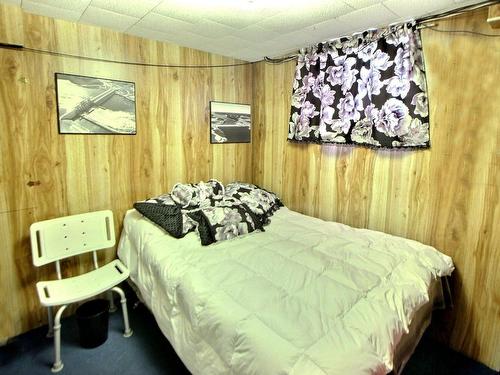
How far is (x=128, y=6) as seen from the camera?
71.4 inches

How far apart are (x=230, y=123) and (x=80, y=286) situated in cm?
196

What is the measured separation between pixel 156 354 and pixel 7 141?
169 cm

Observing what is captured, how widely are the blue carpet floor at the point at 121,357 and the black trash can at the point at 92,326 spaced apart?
43 mm

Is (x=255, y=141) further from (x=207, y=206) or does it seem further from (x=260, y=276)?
(x=260, y=276)

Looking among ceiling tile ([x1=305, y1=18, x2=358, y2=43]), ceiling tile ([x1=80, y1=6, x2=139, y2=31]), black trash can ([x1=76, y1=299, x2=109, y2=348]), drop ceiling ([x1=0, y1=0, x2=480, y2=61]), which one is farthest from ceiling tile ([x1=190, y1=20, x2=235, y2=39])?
black trash can ([x1=76, y1=299, x2=109, y2=348])

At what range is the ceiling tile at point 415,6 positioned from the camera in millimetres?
1688

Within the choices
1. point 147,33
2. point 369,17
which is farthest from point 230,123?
point 369,17

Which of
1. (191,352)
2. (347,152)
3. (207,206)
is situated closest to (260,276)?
(191,352)

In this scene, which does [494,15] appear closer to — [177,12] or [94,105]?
[177,12]

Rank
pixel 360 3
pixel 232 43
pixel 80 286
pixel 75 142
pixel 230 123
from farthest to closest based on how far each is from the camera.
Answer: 1. pixel 230 123
2. pixel 232 43
3. pixel 75 142
4. pixel 80 286
5. pixel 360 3

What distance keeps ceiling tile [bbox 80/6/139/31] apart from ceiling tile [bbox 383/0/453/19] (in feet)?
5.38

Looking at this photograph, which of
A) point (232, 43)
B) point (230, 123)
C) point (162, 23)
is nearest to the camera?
point (162, 23)

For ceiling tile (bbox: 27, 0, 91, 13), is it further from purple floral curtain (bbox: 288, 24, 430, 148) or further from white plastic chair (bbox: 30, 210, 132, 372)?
purple floral curtain (bbox: 288, 24, 430, 148)

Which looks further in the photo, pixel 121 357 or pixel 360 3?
pixel 121 357
